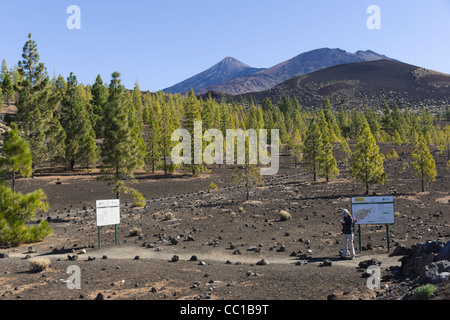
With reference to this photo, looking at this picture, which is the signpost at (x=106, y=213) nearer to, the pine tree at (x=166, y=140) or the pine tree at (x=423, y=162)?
the pine tree at (x=423, y=162)

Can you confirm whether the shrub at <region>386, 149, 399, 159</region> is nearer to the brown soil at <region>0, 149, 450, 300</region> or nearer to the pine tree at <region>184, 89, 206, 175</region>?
the brown soil at <region>0, 149, 450, 300</region>

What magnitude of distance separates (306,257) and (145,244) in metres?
8.76

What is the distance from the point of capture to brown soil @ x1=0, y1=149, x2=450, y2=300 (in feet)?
33.7

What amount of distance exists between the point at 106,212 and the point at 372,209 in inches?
548

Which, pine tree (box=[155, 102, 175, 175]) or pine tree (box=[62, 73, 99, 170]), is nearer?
pine tree (box=[62, 73, 99, 170])

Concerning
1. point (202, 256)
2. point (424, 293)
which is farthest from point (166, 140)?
point (424, 293)

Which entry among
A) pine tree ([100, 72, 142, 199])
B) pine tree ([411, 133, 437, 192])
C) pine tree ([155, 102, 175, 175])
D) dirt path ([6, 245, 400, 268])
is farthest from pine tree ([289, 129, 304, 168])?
dirt path ([6, 245, 400, 268])

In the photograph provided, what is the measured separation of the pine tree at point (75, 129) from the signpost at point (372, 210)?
45.6m

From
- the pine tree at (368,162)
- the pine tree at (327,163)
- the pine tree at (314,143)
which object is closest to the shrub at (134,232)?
the pine tree at (368,162)

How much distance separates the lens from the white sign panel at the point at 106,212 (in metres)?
17.8

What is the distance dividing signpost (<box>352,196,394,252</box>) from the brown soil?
143cm

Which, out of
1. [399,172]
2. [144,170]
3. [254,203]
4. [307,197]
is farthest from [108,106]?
[399,172]

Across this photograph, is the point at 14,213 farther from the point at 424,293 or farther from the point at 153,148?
the point at 153,148
